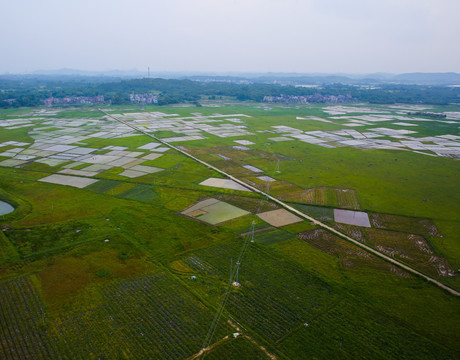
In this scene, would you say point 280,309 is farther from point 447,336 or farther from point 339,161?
point 339,161

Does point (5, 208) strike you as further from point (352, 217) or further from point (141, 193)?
point (352, 217)

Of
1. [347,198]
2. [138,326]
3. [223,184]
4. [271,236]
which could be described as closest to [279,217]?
[271,236]

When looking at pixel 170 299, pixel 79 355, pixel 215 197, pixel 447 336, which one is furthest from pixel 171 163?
pixel 447 336

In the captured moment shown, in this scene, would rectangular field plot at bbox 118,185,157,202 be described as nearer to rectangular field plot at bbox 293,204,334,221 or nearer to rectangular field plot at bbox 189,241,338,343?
rectangular field plot at bbox 189,241,338,343

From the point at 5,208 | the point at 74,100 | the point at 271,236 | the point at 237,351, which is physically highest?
the point at 74,100

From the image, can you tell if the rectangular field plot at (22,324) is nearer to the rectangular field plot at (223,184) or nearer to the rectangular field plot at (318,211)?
the rectangular field plot at (223,184)
